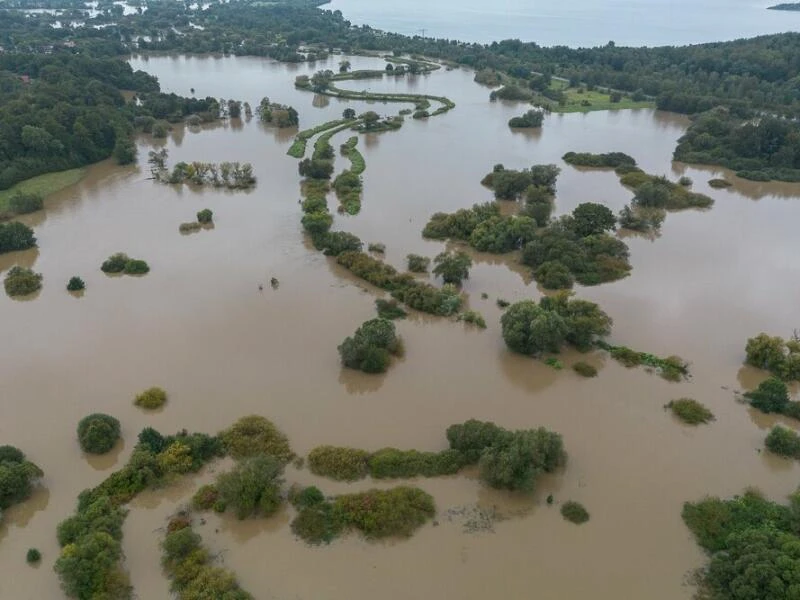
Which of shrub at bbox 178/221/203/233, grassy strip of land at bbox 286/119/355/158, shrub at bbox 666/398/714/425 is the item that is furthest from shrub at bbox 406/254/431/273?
grassy strip of land at bbox 286/119/355/158

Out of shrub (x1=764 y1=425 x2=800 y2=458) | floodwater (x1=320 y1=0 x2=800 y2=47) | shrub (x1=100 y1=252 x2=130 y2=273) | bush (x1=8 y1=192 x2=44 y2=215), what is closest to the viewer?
shrub (x1=764 y1=425 x2=800 y2=458)

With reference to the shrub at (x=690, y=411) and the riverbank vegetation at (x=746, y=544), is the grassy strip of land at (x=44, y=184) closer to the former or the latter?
the shrub at (x=690, y=411)

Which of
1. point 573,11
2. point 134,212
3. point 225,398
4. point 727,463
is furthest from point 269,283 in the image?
point 573,11

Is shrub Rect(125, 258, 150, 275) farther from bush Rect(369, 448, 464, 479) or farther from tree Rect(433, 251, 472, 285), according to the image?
bush Rect(369, 448, 464, 479)

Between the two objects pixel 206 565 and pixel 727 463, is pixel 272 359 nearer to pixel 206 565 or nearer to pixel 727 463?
pixel 206 565

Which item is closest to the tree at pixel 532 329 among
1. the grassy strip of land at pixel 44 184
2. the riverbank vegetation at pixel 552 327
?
the riverbank vegetation at pixel 552 327
